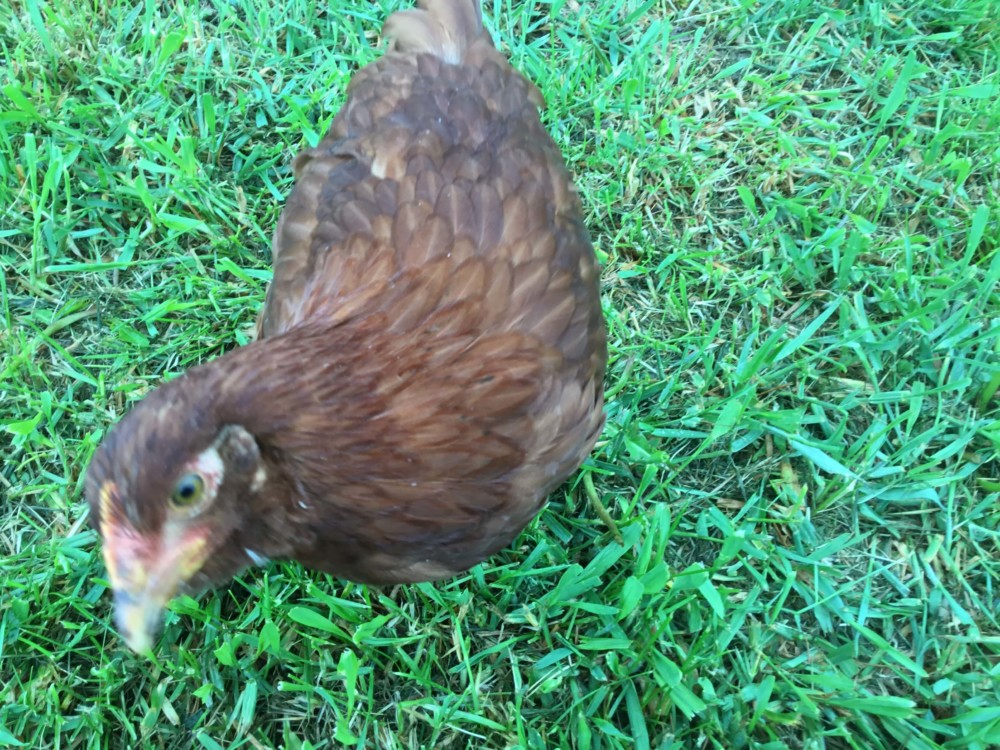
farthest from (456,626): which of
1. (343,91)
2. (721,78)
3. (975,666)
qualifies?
(721,78)

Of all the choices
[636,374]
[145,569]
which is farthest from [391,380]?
[636,374]

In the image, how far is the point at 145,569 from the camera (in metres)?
1.34

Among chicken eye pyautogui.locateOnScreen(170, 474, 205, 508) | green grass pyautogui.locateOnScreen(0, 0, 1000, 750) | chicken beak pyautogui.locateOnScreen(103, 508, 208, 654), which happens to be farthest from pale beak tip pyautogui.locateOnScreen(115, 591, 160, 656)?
green grass pyautogui.locateOnScreen(0, 0, 1000, 750)

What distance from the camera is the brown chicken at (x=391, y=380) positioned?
4.42 ft

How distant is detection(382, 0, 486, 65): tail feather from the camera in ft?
7.28

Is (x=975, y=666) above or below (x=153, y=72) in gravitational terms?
below

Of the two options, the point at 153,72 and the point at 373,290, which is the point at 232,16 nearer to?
the point at 153,72

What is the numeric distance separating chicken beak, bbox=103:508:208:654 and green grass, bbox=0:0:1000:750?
2.25ft

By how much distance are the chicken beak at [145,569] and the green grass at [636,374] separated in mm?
686

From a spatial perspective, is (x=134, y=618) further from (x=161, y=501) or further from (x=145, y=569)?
(x=161, y=501)

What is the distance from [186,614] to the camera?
7.15 ft

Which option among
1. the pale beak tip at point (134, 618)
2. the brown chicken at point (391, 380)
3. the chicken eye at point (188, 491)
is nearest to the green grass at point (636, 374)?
the brown chicken at point (391, 380)

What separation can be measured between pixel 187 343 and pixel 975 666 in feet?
8.84

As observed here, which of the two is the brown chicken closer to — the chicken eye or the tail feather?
the chicken eye
